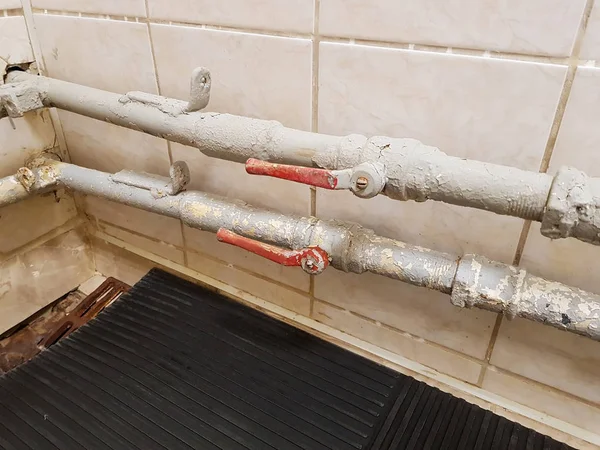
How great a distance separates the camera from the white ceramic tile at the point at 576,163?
39 centimetres

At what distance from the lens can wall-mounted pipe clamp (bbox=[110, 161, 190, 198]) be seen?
0.56 meters

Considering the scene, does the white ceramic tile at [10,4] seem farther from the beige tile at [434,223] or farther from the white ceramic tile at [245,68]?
the beige tile at [434,223]

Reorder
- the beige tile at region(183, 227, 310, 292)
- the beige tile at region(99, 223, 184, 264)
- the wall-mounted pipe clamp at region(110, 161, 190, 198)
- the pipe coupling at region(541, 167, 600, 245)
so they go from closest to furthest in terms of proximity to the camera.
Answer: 1. the pipe coupling at region(541, 167, 600, 245)
2. the wall-mounted pipe clamp at region(110, 161, 190, 198)
3. the beige tile at region(183, 227, 310, 292)
4. the beige tile at region(99, 223, 184, 264)

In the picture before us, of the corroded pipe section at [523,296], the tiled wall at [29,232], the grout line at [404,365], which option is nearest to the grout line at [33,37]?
the tiled wall at [29,232]

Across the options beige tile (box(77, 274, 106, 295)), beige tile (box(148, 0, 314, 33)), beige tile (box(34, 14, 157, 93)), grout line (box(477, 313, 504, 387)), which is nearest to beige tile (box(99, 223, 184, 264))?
beige tile (box(77, 274, 106, 295))

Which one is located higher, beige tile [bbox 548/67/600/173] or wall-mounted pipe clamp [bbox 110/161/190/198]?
beige tile [bbox 548/67/600/173]

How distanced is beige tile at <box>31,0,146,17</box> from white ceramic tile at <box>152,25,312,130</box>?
3 cm

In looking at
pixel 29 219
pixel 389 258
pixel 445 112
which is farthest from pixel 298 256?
pixel 29 219

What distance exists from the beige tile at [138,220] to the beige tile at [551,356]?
0.49 meters

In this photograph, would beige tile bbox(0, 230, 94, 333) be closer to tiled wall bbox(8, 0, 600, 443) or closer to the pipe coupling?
tiled wall bbox(8, 0, 600, 443)

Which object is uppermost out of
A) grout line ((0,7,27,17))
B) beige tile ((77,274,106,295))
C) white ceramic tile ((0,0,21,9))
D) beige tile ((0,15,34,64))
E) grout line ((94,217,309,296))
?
white ceramic tile ((0,0,21,9))

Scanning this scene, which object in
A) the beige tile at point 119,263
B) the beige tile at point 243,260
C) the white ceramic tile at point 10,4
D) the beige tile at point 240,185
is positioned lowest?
the beige tile at point 119,263

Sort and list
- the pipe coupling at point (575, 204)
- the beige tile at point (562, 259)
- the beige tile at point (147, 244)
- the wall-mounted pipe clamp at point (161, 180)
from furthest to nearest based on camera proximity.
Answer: the beige tile at point (147, 244) → the wall-mounted pipe clamp at point (161, 180) → the beige tile at point (562, 259) → the pipe coupling at point (575, 204)

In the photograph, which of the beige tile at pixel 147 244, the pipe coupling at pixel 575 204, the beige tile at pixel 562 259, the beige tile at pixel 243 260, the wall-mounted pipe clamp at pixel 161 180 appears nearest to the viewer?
the pipe coupling at pixel 575 204
